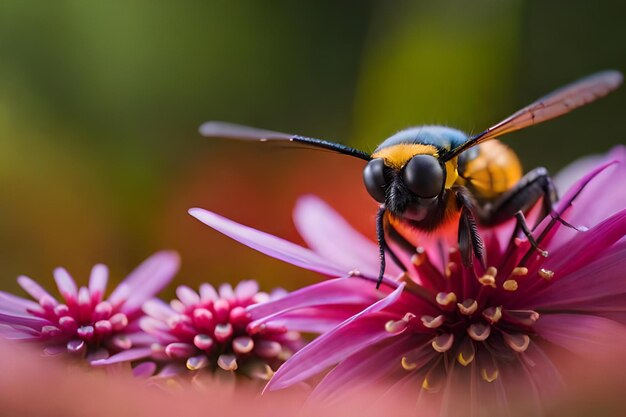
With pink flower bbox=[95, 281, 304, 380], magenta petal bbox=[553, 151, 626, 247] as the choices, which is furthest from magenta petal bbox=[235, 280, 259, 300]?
magenta petal bbox=[553, 151, 626, 247]

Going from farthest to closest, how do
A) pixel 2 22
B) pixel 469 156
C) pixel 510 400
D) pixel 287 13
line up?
pixel 287 13 → pixel 2 22 → pixel 469 156 → pixel 510 400

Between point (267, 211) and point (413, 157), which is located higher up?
point (413, 157)

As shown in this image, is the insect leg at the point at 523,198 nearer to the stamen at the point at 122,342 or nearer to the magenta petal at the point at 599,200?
the magenta petal at the point at 599,200

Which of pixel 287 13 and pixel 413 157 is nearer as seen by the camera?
pixel 413 157

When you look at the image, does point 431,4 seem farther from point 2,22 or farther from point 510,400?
point 510,400

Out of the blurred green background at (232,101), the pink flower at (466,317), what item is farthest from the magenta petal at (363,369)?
the blurred green background at (232,101)

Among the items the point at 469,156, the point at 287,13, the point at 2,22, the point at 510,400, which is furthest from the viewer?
the point at 287,13

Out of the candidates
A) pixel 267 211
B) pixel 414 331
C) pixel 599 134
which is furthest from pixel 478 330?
pixel 599 134
